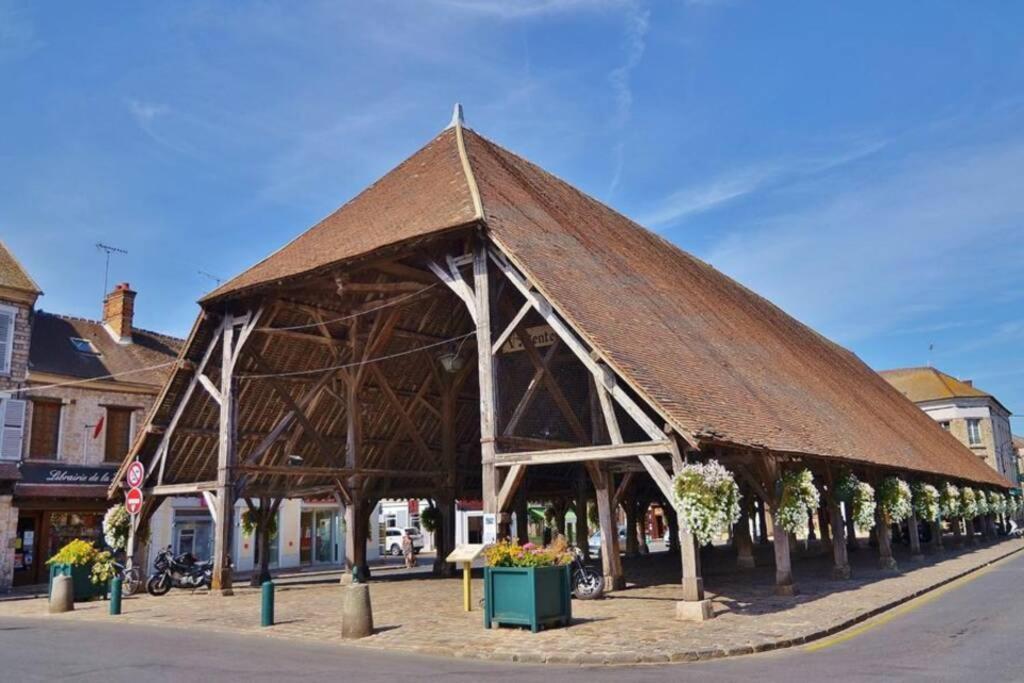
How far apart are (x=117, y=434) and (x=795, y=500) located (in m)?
19.9

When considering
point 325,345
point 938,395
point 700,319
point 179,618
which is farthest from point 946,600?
point 938,395

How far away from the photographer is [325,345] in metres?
19.5

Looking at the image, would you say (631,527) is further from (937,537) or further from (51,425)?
(51,425)

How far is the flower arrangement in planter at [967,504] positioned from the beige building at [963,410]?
27.8 m

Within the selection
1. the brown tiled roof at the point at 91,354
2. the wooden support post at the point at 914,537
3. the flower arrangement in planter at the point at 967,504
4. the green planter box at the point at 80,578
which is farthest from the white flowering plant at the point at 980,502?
the brown tiled roof at the point at 91,354

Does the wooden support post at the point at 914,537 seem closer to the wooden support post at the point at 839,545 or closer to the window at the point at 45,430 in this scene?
the wooden support post at the point at 839,545

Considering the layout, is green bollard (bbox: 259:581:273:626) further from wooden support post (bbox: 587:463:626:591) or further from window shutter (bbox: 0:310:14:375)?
window shutter (bbox: 0:310:14:375)

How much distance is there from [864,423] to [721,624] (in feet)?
42.0

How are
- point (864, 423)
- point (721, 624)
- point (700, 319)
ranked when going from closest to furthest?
point (721, 624), point (700, 319), point (864, 423)

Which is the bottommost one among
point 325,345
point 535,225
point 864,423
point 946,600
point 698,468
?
point 946,600

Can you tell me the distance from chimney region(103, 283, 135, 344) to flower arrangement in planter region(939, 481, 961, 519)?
25955 mm

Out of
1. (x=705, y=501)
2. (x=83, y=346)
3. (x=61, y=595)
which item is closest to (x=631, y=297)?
(x=705, y=501)

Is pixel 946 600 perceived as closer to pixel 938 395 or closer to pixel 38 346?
pixel 38 346

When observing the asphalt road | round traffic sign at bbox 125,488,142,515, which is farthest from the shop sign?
the asphalt road
